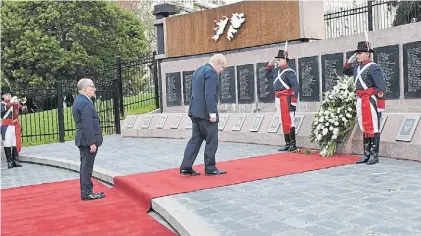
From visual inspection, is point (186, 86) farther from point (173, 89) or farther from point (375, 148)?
point (375, 148)

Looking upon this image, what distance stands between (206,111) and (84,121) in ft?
5.78

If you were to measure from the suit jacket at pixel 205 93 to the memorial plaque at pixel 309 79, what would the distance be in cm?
421

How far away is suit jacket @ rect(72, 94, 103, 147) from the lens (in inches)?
265

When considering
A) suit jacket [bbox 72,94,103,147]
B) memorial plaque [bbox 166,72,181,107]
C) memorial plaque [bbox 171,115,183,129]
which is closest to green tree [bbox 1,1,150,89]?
memorial plaque [bbox 166,72,181,107]

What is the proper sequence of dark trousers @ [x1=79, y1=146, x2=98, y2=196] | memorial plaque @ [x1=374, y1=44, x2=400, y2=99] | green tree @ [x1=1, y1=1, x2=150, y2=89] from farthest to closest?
green tree @ [x1=1, y1=1, x2=150, y2=89] → memorial plaque @ [x1=374, y1=44, x2=400, y2=99] → dark trousers @ [x1=79, y1=146, x2=98, y2=196]

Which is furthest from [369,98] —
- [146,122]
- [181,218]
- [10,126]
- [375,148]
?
[146,122]

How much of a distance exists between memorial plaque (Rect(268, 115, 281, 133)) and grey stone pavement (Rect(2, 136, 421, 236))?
3099 millimetres

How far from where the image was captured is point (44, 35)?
3169 cm

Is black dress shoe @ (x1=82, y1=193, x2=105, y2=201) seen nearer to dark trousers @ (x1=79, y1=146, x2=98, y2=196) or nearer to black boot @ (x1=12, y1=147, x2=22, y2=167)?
dark trousers @ (x1=79, y1=146, x2=98, y2=196)

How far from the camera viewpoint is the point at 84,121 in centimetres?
673

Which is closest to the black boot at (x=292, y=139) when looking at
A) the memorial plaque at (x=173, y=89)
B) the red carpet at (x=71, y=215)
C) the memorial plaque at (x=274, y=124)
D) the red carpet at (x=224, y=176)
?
the red carpet at (x=224, y=176)

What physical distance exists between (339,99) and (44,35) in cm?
2696

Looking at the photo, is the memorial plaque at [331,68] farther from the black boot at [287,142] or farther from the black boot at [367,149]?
the black boot at [367,149]

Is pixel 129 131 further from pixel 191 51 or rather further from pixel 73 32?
pixel 73 32
